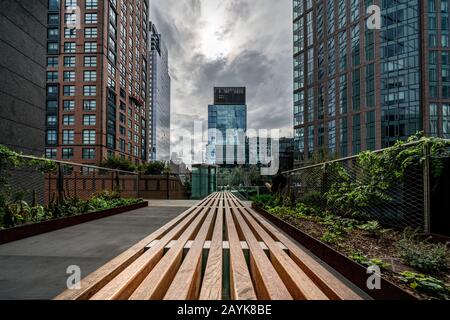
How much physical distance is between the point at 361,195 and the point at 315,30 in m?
40.7

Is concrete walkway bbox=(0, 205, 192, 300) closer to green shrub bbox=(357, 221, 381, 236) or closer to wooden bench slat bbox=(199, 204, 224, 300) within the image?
wooden bench slat bbox=(199, 204, 224, 300)

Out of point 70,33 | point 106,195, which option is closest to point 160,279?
point 106,195

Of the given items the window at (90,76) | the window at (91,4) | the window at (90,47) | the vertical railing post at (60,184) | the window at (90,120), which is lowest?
the vertical railing post at (60,184)

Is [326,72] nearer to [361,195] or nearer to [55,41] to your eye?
[361,195]

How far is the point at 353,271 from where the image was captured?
6.53 ft

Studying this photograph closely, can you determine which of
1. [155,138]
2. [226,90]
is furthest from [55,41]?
[226,90]

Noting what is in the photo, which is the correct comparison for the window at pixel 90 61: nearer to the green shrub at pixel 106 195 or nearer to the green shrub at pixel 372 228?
the green shrub at pixel 106 195

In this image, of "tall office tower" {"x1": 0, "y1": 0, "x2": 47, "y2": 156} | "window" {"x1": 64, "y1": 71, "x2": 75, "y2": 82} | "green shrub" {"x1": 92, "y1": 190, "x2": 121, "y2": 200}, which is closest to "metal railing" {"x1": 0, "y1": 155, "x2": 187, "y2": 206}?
"green shrub" {"x1": 92, "y1": 190, "x2": 121, "y2": 200}

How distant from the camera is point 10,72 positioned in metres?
8.82

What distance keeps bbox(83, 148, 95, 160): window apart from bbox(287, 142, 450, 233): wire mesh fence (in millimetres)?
38154

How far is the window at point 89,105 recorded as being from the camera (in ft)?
115

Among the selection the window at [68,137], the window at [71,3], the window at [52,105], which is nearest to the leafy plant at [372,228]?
the window at [68,137]

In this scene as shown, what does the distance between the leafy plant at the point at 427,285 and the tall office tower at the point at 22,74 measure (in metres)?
12.2
